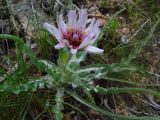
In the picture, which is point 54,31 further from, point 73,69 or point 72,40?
point 73,69

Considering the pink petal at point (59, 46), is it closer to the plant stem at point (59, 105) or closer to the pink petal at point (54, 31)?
the pink petal at point (54, 31)

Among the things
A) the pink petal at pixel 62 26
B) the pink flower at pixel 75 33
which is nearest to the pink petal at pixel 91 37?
the pink flower at pixel 75 33

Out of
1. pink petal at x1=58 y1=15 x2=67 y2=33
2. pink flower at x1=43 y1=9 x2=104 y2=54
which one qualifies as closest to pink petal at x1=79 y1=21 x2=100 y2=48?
pink flower at x1=43 y1=9 x2=104 y2=54

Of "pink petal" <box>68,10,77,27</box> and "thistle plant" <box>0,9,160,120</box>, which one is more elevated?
"pink petal" <box>68,10,77,27</box>

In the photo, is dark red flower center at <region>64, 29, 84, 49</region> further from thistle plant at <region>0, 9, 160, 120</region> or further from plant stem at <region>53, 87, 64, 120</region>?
plant stem at <region>53, 87, 64, 120</region>

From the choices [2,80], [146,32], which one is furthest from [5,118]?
[146,32]

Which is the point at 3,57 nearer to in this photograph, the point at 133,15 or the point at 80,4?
the point at 80,4

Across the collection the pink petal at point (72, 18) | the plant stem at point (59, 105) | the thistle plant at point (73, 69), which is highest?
the pink petal at point (72, 18)
